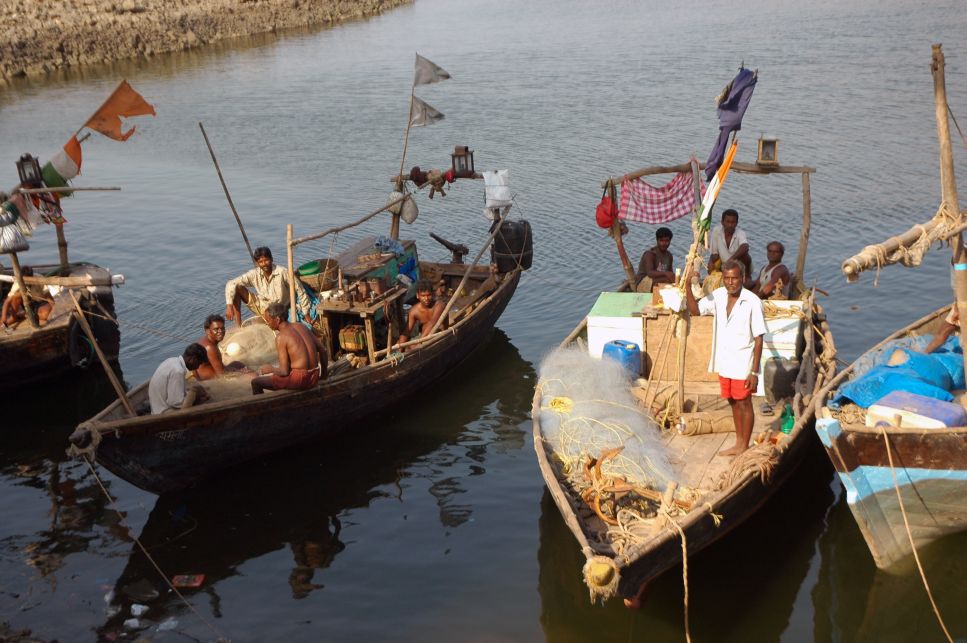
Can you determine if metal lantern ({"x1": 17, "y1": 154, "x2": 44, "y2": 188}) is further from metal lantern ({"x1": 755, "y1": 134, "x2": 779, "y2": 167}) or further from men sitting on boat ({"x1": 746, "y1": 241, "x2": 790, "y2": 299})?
men sitting on boat ({"x1": 746, "y1": 241, "x2": 790, "y2": 299})

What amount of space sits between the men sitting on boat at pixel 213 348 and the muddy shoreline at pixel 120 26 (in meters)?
34.9

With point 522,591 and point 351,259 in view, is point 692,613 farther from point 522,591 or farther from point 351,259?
point 351,259

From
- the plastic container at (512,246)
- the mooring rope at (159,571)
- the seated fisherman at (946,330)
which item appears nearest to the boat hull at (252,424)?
the mooring rope at (159,571)

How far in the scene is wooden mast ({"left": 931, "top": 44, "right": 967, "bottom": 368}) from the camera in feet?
24.3

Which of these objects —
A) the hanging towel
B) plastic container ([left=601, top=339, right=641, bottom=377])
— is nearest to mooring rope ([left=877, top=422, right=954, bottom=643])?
plastic container ([left=601, top=339, right=641, bottom=377])

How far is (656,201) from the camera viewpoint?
1176cm

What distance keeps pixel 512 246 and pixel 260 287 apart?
3.75 m

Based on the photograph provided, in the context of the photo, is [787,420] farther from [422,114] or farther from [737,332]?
[422,114]

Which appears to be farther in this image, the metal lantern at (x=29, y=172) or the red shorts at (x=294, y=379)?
the metal lantern at (x=29, y=172)

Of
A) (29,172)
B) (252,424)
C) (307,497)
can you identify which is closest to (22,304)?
(29,172)

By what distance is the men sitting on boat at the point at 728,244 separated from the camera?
11.2 metres

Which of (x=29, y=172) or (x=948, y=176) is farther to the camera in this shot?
(x=29, y=172)

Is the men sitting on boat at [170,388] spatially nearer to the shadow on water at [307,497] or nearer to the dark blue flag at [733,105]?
the shadow on water at [307,497]

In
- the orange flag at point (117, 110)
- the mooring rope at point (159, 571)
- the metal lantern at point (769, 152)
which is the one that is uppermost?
the orange flag at point (117, 110)
